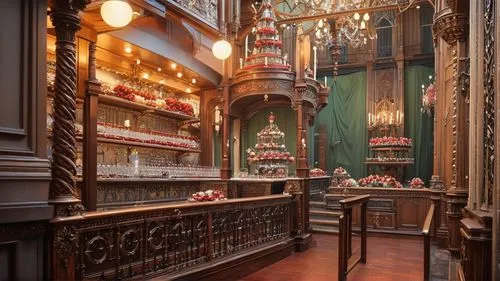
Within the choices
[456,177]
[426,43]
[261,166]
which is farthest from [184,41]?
[426,43]

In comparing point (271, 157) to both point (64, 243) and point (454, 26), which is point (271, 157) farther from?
point (64, 243)

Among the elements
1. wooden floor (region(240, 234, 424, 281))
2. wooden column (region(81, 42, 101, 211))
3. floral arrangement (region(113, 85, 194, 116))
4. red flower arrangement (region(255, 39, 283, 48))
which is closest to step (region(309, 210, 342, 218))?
wooden floor (region(240, 234, 424, 281))

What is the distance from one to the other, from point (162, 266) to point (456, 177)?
12.4 ft

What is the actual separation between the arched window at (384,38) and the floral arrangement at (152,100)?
26.8 ft

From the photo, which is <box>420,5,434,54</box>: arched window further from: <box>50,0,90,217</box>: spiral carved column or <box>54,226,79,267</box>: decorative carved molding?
<box>54,226,79,267</box>: decorative carved molding

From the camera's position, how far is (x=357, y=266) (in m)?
6.42

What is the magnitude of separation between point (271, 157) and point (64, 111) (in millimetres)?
5774

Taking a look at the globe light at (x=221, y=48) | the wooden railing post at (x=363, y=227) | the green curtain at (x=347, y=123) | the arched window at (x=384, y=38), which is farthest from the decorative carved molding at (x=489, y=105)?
the arched window at (x=384, y=38)

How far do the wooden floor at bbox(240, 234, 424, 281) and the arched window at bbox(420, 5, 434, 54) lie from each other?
822 cm

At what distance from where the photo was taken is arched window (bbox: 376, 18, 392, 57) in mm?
15211

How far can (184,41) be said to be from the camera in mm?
8836

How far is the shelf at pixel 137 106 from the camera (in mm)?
7498

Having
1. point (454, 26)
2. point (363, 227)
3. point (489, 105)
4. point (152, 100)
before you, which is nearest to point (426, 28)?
point (454, 26)

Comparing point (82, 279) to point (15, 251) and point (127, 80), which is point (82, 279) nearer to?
point (15, 251)
